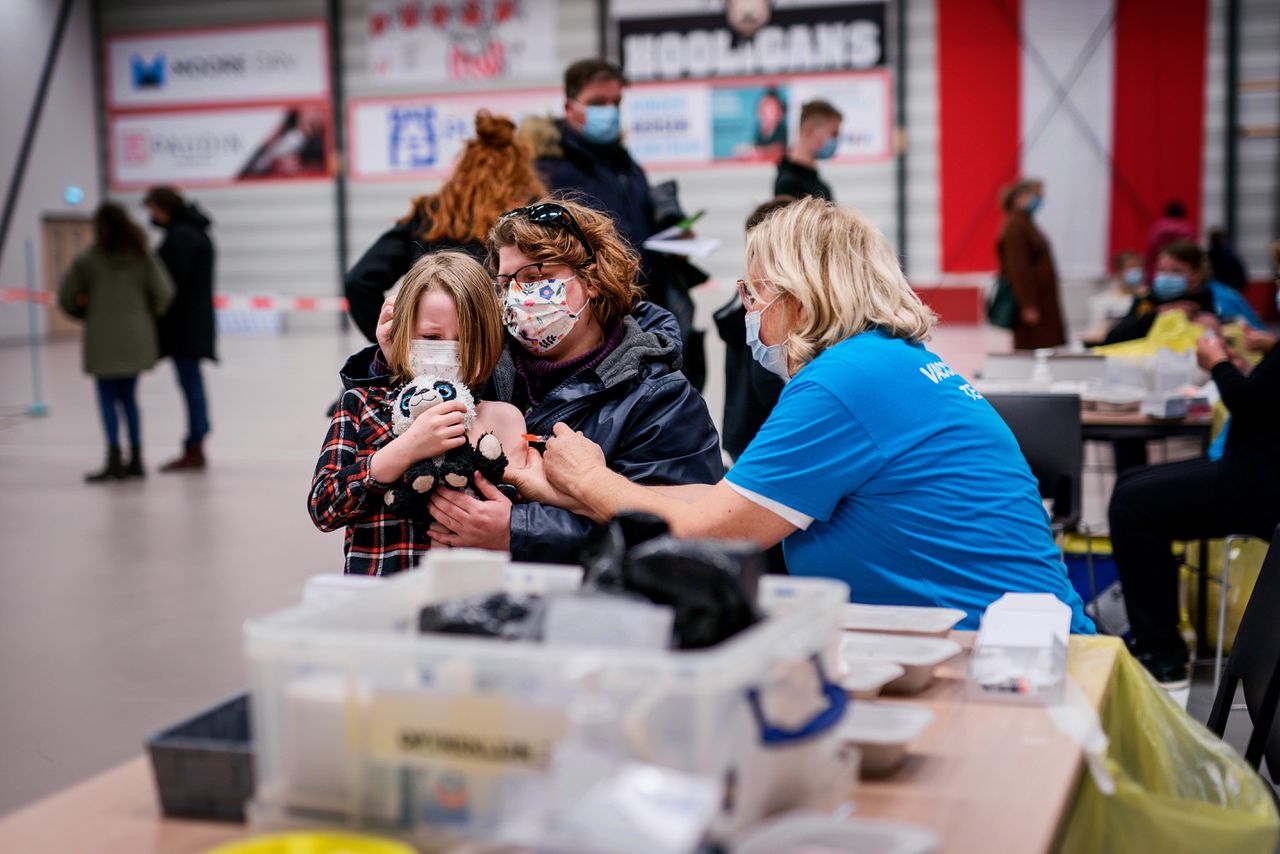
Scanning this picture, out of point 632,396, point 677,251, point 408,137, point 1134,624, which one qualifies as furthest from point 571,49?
point 632,396

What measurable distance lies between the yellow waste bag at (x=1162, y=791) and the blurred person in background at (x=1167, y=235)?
5252 mm

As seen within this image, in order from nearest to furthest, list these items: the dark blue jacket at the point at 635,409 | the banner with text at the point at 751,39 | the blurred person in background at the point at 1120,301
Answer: the dark blue jacket at the point at 635,409, the blurred person in background at the point at 1120,301, the banner with text at the point at 751,39

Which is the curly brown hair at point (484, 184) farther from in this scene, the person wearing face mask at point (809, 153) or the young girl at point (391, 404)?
the person wearing face mask at point (809, 153)

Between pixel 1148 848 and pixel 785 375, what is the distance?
103 centimetres

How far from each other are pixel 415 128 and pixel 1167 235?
10955 millimetres

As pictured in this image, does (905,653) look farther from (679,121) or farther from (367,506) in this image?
(679,121)

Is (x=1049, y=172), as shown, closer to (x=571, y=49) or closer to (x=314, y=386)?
(x=571, y=49)

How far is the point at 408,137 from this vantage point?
16.7 m

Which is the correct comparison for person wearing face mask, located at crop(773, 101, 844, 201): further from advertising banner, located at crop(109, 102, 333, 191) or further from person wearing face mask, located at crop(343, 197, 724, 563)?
advertising banner, located at crop(109, 102, 333, 191)

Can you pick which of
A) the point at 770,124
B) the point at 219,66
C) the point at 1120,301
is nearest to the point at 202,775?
the point at 1120,301

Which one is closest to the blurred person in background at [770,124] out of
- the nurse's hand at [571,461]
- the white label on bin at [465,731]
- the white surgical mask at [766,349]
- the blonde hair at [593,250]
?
the blonde hair at [593,250]

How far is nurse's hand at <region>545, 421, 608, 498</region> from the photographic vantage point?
7.23ft

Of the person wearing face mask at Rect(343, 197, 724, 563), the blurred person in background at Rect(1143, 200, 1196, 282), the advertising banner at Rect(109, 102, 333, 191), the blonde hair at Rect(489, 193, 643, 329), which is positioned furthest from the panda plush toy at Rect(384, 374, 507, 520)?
the advertising banner at Rect(109, 102, 333, 191)

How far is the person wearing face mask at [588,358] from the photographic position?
238 cm
